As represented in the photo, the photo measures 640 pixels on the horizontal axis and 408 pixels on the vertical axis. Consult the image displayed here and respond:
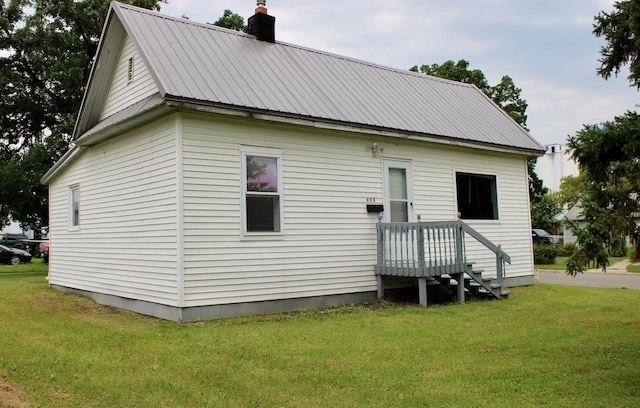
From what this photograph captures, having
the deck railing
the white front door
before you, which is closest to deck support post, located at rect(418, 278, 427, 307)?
the deck railing

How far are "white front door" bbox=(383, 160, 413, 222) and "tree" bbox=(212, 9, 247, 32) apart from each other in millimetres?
15221

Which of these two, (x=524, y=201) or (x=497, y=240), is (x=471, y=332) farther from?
(x=524, y=201)

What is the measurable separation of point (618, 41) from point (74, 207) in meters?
12.1

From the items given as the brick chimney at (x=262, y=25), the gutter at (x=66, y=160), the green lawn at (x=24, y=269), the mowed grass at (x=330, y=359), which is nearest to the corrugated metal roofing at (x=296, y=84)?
the brick chimney at (x=262, y=25)

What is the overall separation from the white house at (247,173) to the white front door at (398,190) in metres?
0.03

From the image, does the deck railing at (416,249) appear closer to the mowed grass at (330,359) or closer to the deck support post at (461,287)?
the deck support post at (461,287)

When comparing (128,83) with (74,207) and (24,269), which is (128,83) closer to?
(74,207)

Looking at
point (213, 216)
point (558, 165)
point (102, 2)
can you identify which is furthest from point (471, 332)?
point (558, 165)

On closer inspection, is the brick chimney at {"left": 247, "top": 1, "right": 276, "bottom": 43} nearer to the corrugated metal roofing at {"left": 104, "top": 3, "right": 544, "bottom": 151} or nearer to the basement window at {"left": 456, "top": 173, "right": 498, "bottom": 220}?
the corrugated metal roofing at {"left": 104, "top": 3, "right": 544, "bottom": 151}

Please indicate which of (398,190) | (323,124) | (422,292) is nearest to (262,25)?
(323,124)

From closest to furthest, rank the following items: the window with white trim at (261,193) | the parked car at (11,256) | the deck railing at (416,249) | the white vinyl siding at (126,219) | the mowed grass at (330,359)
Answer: the mowed grass at (330,359)
the white vinyl siding at (126,219)
the window with white trim at (261,193)
the deck railing at (416,249)
the parked car at (11,256)

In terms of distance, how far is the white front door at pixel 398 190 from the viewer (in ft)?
39.6

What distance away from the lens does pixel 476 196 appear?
13945 millimetres

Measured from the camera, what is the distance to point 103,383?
18.0 feet
